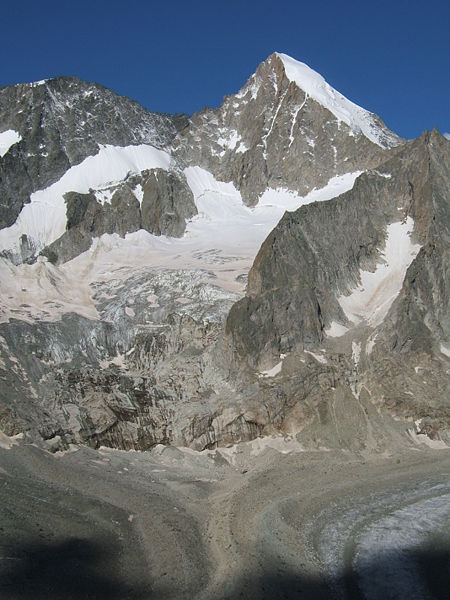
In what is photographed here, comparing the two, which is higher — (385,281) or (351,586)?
(385,281)

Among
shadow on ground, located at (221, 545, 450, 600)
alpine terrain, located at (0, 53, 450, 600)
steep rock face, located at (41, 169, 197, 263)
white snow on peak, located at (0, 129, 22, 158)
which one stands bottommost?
shadow on ground, located at (221, 545, 450, 600)

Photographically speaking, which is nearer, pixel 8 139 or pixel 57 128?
pixel 8 139

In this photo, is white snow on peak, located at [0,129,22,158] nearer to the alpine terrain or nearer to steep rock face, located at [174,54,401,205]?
the alpine terrain

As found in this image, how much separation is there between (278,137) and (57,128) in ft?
120

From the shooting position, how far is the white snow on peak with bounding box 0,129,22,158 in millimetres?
107500

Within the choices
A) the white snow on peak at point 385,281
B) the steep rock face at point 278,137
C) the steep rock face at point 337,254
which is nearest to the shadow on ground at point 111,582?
the steep rock face at point 337,254

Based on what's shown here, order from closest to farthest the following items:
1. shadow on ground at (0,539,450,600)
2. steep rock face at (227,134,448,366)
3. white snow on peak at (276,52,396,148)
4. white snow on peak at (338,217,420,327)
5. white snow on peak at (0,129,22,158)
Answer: shadow on ground at (0,539,450,600)
steep rock face at (227,134,448,366)
white snow on peak at (338,217,420,327)
white snow on peak at (0,129,22,158)
white snow on peak at (276,52,396,148)

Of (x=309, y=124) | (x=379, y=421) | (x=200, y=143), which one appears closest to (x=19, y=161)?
(x=200, y=143)

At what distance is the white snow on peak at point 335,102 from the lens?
387 feet

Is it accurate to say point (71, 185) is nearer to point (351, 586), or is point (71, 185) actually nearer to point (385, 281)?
point (385, 281)

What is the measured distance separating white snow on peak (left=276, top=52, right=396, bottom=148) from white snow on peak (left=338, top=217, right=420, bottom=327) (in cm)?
3652

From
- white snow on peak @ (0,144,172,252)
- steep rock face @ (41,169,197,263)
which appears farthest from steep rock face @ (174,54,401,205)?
steep rock face @ (41,169,197,263)

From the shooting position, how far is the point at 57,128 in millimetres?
113250

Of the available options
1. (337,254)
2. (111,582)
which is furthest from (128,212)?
(111,582)
